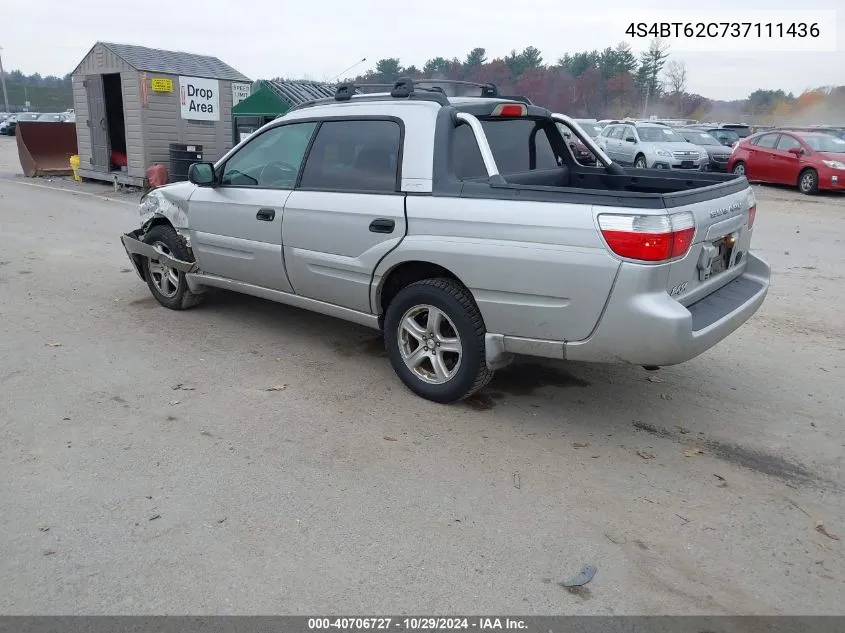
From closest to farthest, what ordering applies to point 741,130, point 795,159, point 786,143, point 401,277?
point 401,277 → point 795,159 → point 786,143 → point 741,130

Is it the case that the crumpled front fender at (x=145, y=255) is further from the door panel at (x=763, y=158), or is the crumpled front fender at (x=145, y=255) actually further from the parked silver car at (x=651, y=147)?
the door panel at (x=763, y=158)

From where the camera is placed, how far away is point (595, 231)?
12.0 ft

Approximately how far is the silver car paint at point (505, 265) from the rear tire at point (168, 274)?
1174 mm

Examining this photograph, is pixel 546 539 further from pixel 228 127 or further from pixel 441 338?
pixel 228 127

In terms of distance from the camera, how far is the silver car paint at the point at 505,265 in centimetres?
368

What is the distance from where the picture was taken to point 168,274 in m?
6.51

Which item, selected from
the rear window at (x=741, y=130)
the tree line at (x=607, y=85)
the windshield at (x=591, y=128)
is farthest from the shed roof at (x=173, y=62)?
the tree line at (x=607, y=85)

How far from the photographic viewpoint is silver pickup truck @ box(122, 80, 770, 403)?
146 inches

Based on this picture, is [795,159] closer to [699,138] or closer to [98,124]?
[699,138]

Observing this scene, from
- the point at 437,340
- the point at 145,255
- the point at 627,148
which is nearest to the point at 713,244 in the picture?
the point at 437,340

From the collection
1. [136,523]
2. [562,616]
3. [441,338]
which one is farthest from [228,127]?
[562,616]

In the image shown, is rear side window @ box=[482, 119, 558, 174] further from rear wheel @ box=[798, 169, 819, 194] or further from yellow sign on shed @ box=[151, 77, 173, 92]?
rear wheel @ box=[798, 169, 819, 194]

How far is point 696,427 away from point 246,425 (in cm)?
273

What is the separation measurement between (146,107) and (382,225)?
40.5ft
